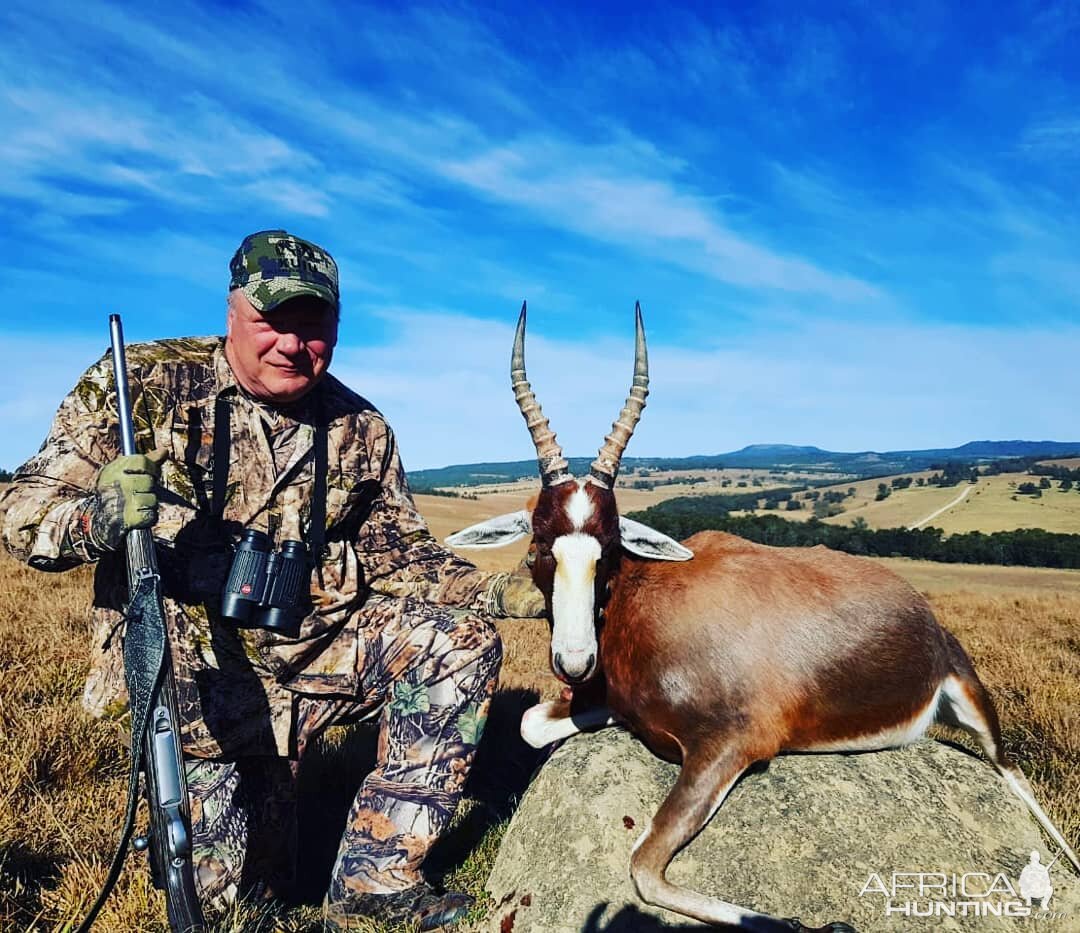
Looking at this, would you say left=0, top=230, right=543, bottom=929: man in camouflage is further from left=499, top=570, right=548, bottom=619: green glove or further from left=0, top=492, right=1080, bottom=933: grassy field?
left=0, top=492, right=1080, bottom=933: grassy field

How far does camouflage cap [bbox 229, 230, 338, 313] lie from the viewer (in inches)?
196

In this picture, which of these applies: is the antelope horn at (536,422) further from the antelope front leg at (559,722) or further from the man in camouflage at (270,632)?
the antelope front leg at (559,722)

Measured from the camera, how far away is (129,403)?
4.30 metres

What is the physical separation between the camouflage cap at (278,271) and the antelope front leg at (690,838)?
348 centimetres

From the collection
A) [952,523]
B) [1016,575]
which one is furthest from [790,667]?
[952,523]

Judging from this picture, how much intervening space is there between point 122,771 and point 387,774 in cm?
238

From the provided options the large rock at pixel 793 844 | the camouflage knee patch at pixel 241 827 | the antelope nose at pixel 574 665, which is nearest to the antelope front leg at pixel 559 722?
the large rock at pixel 793 844

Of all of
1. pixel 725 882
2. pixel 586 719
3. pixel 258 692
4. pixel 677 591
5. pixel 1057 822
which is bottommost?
pixel 1057 822

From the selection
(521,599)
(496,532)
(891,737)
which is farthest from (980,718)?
(496,532)

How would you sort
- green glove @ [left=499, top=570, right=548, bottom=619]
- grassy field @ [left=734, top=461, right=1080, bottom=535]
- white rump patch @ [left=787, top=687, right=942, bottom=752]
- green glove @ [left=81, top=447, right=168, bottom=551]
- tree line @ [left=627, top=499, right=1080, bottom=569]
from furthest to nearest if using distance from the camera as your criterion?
1. grassy field @ [left=734, top=461, right=1080, bottom=535]
2. tree line @ [left=627, top=499, right=1080, bottom=569]
3. green glove @ [left=499, top=570, right=548, bottom=619]
4. white rump patch @ [left=787, top=687, right=942, bottom=752]
5. green glove @ [left=81, top=447, right=168, bottom=551]

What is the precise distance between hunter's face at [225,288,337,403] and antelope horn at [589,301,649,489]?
74.2 inches

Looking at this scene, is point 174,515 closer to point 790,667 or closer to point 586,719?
point 586,719

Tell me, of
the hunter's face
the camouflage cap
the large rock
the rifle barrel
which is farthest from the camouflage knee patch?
the camouflage cap

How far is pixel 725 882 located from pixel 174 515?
3613 millimetres
